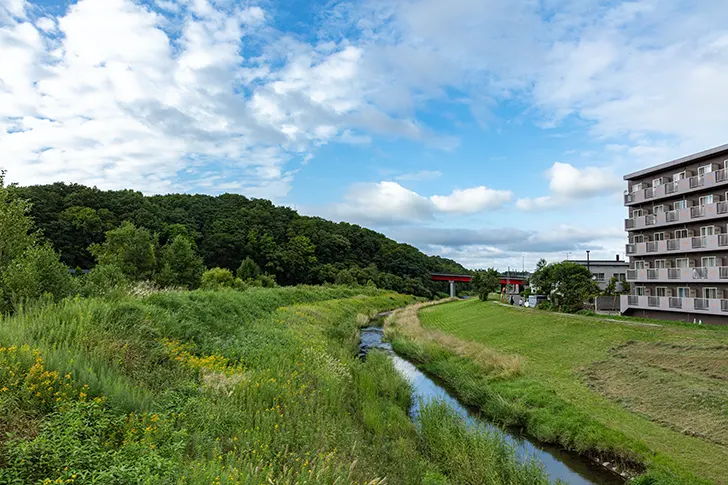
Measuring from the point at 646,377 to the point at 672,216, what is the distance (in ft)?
88.0

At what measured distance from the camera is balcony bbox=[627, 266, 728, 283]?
31311mm

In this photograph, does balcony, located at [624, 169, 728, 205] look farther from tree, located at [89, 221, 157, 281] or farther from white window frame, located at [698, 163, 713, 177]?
→ tree, located at [89, 221, 157, 281]

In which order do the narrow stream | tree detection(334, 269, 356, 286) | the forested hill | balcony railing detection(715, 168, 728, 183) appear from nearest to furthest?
the narrow stream < balcony railing detection(715, 168, 728, 183) < the forested hill < tree detection(334, 269, 356, 286)

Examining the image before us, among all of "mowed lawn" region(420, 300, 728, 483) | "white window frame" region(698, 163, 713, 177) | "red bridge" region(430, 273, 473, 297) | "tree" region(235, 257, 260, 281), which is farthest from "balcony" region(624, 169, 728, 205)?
"red bridge" region(430, 273, 473, 297)

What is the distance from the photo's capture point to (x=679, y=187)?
35.2 metres

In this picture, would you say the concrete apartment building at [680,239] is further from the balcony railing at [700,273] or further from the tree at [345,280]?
the tree at [345,280]

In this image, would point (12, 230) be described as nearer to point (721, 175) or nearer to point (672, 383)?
point (672, 383)

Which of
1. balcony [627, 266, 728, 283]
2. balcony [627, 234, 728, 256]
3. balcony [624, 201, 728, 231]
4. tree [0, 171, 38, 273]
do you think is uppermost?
balcony [624, 201, 728, 231]

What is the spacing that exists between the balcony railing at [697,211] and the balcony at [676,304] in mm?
6885

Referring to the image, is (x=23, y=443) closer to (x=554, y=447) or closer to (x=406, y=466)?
(x=406, y=466)

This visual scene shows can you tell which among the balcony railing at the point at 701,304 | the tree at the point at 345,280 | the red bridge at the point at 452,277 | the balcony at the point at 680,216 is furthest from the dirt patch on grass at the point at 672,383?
the red bridge at the point at 452,277

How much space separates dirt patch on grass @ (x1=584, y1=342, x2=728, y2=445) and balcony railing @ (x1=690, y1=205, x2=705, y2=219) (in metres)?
20.4

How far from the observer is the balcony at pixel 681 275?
31.3m

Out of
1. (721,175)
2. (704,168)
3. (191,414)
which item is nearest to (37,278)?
(191,414)
